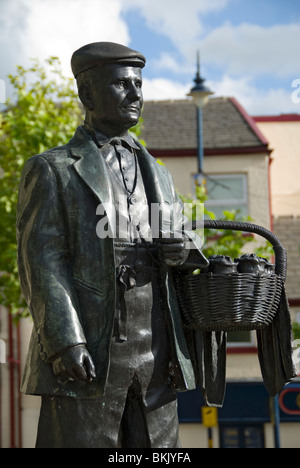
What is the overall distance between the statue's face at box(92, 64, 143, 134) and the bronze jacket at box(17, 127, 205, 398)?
0.18 m

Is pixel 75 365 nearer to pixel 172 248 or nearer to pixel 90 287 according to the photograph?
pixel 90 287

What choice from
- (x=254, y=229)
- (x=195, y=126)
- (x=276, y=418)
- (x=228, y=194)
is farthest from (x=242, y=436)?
(x=254, y=229)

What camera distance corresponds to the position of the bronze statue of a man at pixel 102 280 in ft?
16.2

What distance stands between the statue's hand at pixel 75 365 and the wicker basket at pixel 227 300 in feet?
2.26

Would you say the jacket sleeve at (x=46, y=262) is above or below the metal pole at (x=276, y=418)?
above

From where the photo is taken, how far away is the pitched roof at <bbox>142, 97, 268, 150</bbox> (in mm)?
24344

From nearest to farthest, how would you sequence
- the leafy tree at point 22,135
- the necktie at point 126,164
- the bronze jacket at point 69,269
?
the bronze jacket at point 69,269
the necktie at point 126,164
the leafy tree at point 22,135

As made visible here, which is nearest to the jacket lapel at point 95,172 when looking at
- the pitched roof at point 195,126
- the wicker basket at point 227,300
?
the wicker basket at point 227,300

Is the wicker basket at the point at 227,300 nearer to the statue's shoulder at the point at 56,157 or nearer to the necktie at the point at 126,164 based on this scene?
the necktie at the point at 126,164

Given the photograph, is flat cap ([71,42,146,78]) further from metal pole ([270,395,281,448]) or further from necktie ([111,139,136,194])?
metal pole ([270,395,281,448])

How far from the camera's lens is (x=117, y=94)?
5266mm

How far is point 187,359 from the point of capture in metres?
5.25

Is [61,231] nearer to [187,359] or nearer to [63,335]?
[63,335]

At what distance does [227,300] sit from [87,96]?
1.33m
